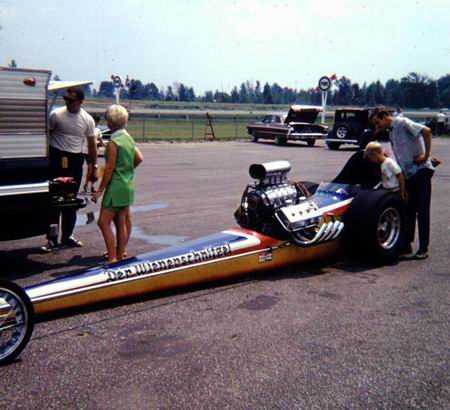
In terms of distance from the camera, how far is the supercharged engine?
21.0 feet

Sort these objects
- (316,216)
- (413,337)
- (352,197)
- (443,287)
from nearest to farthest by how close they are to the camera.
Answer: (413,337) < (443,287) < (316,216) < (352,197)

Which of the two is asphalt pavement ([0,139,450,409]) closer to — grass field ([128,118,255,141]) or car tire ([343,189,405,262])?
car tire ([343,189,405,262])

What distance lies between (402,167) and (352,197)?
80 centimetres

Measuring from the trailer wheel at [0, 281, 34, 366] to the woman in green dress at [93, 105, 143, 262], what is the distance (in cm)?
206

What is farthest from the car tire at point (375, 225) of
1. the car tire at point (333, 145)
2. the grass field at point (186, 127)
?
the grass field at point (186, 127)

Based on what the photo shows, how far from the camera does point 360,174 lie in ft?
24.3

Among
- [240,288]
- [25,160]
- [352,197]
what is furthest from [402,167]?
[25,160]

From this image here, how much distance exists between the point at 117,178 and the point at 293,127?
25380 mm

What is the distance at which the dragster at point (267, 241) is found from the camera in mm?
5023

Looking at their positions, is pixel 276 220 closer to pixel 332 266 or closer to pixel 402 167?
pixel 332 266

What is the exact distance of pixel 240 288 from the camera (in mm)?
5953

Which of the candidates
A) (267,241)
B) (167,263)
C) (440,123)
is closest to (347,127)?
(440,123)

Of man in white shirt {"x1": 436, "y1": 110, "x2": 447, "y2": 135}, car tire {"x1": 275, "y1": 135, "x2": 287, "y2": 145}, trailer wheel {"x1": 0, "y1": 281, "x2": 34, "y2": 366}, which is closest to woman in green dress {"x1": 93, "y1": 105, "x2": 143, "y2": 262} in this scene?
trailer wheel {"x1": 0, "y1": 281, "x2": 34, "y2": 366}

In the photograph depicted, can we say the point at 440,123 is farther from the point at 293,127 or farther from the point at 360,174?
the point at 360,174
